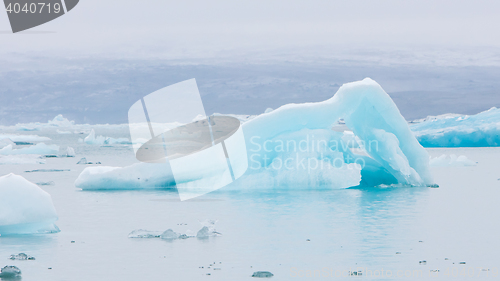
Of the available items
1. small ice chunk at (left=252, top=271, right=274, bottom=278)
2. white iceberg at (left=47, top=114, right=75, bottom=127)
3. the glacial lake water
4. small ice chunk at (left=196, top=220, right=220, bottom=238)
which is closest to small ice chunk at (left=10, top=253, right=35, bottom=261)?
the glacial lake water

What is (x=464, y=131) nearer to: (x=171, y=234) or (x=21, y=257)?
(x=171, y=234)

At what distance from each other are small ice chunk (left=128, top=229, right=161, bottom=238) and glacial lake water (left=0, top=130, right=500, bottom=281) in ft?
0.62

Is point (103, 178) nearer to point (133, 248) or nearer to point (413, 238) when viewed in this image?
point (133, 248)

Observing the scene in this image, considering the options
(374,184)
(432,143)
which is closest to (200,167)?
(374,184)

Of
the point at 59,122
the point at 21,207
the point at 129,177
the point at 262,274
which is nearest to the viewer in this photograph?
the point at 262,274

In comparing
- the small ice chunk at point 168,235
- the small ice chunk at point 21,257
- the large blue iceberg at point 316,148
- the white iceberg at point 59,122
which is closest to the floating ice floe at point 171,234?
the small ice chunk at point 168,235

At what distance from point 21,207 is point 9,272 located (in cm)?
249

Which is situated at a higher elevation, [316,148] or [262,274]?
[262,274]

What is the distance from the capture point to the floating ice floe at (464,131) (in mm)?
36250

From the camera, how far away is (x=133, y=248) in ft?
28.5

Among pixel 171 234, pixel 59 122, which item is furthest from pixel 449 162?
pixel 59 122

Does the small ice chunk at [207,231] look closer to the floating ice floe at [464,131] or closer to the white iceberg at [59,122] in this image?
the floating ice floe at [464,131]

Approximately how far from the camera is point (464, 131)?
119 ft

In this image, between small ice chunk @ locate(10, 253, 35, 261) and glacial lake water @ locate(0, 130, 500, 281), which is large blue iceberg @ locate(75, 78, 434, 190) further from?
small ice chunk @ locate(10, 253, 35, 261)
